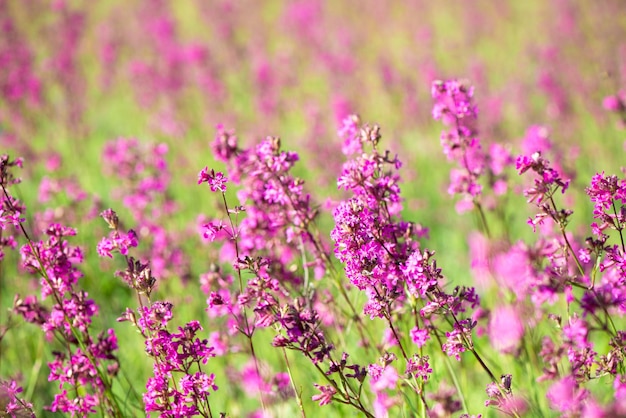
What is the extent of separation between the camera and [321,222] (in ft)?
19.1

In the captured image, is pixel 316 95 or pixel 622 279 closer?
pixel 622 279

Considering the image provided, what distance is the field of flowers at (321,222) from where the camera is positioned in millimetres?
2334

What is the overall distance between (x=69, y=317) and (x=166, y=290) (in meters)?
2.01

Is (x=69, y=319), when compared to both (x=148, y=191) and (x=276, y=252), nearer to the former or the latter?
(x=276, y=252)

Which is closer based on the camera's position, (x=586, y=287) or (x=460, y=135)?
(x=586, y=287)

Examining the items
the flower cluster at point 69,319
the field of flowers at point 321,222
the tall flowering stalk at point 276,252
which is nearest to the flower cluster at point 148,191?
the field of flowers at point 321,222

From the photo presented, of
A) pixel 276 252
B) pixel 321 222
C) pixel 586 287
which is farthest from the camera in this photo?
pixel 321 222

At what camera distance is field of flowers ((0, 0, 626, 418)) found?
2.33 metres

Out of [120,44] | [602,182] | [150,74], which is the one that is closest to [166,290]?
[602,182]

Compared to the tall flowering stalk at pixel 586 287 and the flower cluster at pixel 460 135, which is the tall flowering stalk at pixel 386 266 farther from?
the flower cluster at pixel 460 135

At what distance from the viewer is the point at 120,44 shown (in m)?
11.5

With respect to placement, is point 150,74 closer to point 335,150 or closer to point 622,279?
point 335,150

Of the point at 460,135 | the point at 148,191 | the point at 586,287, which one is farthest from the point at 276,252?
the point at 586,287

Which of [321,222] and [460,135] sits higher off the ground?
[321,222]
